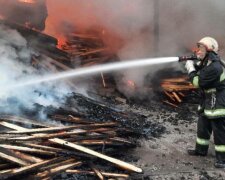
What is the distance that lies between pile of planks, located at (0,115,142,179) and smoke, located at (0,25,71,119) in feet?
2.50

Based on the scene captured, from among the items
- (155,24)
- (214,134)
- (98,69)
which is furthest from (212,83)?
(155,24)

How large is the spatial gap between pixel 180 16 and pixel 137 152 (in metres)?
6.77

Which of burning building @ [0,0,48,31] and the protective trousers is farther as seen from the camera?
burning building @ [0,0,48,31]

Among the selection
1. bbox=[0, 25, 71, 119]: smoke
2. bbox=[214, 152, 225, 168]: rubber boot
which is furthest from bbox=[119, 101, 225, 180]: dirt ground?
bbox=[0, 25, 71, 119]: smoke

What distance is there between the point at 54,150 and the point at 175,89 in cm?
509

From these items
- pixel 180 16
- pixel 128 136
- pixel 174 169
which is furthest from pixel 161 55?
pixel 174 169

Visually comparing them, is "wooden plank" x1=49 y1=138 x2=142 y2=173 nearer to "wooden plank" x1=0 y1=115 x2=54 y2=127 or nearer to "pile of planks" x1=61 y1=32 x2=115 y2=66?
"wooden plank" x1=0 y1=115 x2=54 y2=127

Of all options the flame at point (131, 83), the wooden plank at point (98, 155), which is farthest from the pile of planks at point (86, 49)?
the wooden plank at point (98, 155)

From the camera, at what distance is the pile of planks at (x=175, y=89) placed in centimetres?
960

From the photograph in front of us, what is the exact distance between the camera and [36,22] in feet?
39.1

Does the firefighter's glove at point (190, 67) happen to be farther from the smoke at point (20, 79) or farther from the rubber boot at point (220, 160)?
the smoke at point (20, 79)

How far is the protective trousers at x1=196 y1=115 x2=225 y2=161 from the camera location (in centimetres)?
633

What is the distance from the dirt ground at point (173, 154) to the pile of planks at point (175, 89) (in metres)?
0.72

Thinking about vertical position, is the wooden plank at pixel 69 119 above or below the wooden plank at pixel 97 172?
above
